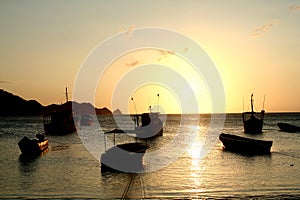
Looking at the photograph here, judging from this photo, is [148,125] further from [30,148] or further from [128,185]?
[128,185]

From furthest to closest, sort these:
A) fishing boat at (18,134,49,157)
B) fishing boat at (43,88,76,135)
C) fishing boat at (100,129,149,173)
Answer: fishing boat at (43,88,76,135) → fishing boat at (18,134,49,157) → fishing boat at (100,129,149,173)

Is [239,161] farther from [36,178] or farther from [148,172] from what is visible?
[36,178]

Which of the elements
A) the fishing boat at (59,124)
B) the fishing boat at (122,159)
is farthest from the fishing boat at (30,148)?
the fishing boat at (59,124)

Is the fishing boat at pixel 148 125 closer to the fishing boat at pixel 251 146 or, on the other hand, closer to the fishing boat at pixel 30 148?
the fishing boat at pixel 251 146

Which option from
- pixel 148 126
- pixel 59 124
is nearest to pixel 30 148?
pixel 148 126

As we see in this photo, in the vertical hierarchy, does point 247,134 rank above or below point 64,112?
below

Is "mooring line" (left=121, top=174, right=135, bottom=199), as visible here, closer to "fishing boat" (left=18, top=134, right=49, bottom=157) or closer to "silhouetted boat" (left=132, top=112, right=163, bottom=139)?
"fishing boat" (left=18, top=134, right=49, bottom=157)

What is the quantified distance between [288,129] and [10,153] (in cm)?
7977

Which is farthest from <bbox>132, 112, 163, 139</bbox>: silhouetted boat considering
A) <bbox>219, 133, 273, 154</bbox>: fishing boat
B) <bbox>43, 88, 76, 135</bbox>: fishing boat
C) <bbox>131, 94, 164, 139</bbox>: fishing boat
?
<bbox>219, 133, 273, 154</bbox>: fishing boat

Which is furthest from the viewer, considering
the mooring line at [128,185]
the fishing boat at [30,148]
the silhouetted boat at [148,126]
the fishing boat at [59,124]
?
the fishing boat at [59,124]

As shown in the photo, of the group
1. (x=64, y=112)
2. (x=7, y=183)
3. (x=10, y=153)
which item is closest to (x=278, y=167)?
(x=7, y=183)

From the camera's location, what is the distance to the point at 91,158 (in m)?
48.8

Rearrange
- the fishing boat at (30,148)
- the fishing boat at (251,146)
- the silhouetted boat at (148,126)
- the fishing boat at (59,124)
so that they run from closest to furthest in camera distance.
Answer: the fishing boat at (30,148) → the fishing boat at (251,146) → the silhouetted boat at (148,126) → the fishing boat at (59,124)

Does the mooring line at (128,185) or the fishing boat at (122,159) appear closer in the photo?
the mooring line at (128,185)
